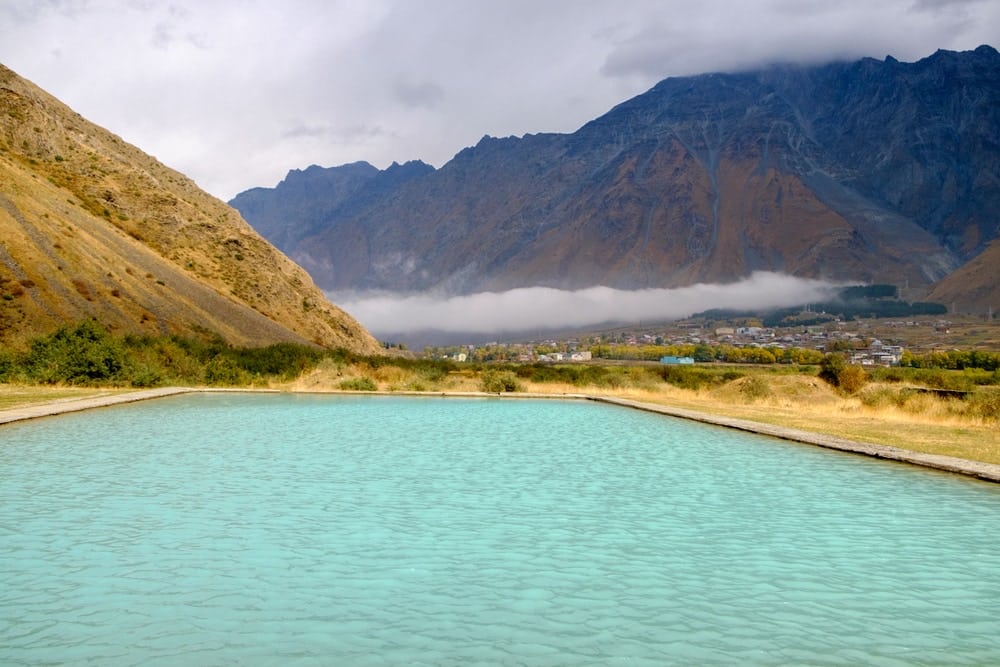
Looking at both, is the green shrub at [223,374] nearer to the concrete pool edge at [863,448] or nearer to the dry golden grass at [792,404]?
the dry golden grass at [792,404]

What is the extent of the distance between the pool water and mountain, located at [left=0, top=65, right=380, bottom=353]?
99.7ft

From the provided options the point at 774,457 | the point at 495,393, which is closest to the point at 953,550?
the point at 774,457

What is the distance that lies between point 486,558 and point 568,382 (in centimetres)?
3238

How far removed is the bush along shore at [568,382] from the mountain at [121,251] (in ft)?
18.3

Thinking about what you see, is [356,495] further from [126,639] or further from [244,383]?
[244,383]

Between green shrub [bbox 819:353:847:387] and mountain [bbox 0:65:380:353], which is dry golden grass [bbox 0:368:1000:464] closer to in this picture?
green shrub [bbox 819:353:847:387]

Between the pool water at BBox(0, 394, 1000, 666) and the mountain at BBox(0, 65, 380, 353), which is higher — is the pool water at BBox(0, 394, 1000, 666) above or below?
below

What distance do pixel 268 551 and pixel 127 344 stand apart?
2838 centimetres

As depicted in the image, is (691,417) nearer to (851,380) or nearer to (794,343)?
(851,380)

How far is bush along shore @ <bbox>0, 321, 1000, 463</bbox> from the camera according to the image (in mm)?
19078

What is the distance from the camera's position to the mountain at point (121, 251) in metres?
41.2

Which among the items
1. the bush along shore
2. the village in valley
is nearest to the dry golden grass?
the bush along shore

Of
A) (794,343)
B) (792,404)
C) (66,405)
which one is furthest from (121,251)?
(794,343)

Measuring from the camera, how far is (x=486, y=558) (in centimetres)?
753
